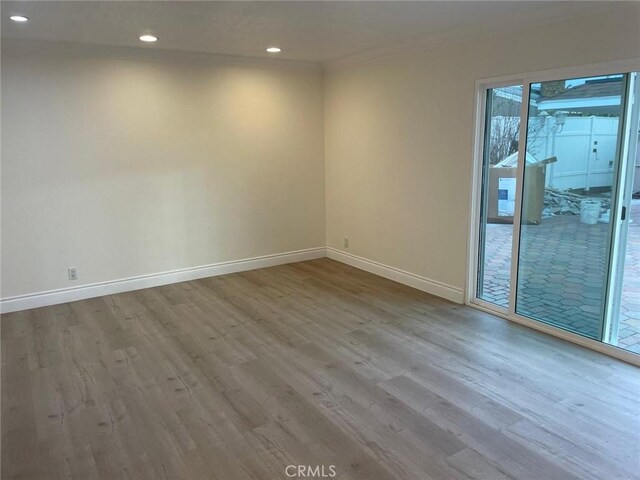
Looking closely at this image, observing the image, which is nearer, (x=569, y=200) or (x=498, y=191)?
(x=569, y=200)

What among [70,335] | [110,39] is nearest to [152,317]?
[70,335]

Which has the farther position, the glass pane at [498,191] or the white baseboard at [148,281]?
the white baseboard at [148,281]

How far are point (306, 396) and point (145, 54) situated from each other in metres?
3.79

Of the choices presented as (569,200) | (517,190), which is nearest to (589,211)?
(569,200)

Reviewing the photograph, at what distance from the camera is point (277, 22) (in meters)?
3.65

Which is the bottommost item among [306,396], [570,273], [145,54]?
[306,396]

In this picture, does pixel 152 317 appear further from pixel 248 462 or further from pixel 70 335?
pixel 248 462

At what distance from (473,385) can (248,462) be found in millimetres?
1515

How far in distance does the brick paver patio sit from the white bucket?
0.13 feet

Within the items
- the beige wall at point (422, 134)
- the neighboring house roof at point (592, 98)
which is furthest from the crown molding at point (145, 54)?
the neighboring house roof at point (592, 98)

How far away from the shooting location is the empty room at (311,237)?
254 centimetres

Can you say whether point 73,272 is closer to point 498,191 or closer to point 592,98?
point 498,191

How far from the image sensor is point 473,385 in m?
2.98

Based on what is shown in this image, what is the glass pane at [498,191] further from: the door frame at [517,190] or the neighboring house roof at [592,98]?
the neighboring house roof at [592,98]
